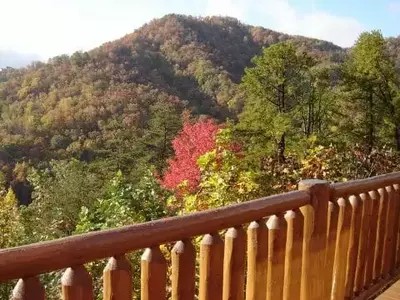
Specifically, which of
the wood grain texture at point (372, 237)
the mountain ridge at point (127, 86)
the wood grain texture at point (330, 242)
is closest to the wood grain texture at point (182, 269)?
the wood grain texture at point (330, 242)

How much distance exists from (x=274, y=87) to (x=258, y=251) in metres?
16.0

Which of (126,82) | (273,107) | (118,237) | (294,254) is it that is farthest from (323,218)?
(126,82)

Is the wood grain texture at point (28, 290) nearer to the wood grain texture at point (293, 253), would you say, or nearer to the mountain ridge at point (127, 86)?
the wood grain texture at point (293, 253)

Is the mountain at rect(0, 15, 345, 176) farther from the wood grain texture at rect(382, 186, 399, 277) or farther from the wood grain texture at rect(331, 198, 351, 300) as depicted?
the wood grain texture at rect(331, 198, 351, 300)

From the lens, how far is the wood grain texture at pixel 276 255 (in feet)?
5.94

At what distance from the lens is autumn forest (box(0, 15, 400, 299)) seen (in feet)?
29.2

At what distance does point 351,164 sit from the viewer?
856 centimetres

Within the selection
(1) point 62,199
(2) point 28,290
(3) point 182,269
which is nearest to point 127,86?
(1) point 62,199

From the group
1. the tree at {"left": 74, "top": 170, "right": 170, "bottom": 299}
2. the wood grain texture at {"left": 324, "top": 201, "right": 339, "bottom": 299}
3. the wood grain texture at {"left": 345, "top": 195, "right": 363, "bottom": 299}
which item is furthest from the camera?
the tree at {"left": 74, "top": 170, "right": 170, "bottom": 299}

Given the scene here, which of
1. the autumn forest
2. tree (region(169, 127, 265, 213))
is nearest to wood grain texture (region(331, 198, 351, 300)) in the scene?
the autumn forest

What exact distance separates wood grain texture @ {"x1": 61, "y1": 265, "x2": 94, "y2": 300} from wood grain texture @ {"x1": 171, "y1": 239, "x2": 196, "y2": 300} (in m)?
0.34

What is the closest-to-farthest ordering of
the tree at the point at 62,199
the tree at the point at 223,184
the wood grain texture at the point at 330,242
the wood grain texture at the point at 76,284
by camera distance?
the wood grain texture at the point at 76,284
the wood grain texture at the point at 330,242
the tree at the point at 223,184
the tree at the point at 62,199

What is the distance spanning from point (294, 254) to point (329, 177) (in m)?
6.56

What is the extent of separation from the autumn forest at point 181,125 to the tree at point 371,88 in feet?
0.16
